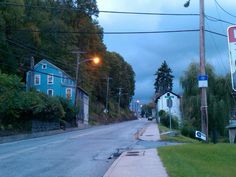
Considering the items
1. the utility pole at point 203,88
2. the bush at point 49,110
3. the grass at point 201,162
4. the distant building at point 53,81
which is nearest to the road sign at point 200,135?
the utility pole at point 203,88

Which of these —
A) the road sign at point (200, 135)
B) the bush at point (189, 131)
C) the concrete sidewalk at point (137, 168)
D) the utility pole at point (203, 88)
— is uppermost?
the utility pole at point (203, 88)

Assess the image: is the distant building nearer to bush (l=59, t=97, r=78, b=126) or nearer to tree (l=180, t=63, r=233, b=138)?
bush (l=59, t=97, r=78, b=126)

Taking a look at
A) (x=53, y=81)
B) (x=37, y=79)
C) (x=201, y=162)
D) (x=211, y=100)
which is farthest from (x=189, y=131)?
(x=37, y=79)

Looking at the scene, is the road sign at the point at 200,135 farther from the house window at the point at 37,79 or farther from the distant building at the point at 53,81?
the house window at the point at 37,79

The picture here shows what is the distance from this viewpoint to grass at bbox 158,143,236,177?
13188 millimetres

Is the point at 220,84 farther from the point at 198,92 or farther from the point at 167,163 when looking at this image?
the point at 167,163

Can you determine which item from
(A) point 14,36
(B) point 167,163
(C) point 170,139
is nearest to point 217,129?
(C) point 170,139

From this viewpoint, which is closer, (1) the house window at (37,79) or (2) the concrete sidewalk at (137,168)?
(2) the concrete sidewalk at (137,168)

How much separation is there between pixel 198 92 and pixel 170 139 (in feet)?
61.7

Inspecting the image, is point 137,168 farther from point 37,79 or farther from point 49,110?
point 37,79

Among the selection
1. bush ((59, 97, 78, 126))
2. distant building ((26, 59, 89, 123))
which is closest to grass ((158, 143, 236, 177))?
bush ((59, 97, 78, 126))

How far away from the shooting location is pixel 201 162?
16609 millimetres

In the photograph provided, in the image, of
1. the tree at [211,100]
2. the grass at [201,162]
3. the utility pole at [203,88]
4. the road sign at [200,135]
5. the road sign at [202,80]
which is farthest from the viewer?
the tree at [211,100]

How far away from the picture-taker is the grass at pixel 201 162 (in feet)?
43.3
